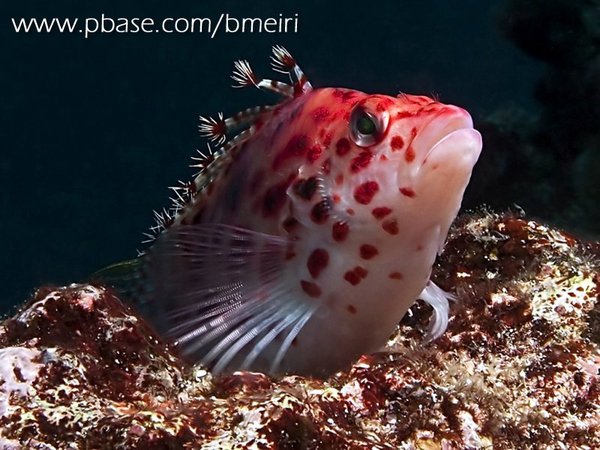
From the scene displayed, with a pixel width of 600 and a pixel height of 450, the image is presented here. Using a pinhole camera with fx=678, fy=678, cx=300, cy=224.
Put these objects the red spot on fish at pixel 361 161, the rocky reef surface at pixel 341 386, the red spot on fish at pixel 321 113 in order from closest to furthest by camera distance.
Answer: the rocky reef surface at pixel 341 386
the red spot on fish at pixel 361 161
the red spot on fish at pixel 321 113

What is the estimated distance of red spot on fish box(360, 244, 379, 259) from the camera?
103 inches

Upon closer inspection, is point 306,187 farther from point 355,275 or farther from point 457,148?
point 457,148

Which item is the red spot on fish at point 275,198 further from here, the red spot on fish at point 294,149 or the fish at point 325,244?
the red spot on fish at point 294,149

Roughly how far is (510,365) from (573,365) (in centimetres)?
22

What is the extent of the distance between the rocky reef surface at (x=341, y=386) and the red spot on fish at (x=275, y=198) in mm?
796

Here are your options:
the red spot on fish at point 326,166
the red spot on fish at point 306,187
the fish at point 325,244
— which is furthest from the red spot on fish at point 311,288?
the red spot on fish at point 326,166

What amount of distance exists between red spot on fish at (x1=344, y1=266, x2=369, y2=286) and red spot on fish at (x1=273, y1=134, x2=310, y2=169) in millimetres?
551

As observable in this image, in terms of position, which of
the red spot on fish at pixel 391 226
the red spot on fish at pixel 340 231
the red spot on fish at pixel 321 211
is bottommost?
the red spot on fish at pixel 340 231

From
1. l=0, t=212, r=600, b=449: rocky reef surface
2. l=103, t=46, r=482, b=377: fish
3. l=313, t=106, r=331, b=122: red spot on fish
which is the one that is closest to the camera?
l=0, t=212, r=600, b=449: rocky reef surface

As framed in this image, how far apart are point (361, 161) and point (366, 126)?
134 millimetres

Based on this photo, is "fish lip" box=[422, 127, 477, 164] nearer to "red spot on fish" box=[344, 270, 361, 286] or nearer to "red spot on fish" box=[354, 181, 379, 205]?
"red spot on fish" box=[354, 181, 379, 205]

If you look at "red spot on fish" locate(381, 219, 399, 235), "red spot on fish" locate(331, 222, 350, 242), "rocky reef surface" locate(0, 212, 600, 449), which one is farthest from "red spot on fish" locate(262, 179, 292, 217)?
"rocky reef surface" locate(0, 212, 600, 449)

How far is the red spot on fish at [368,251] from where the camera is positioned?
103 inches

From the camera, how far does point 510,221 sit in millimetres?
3309
